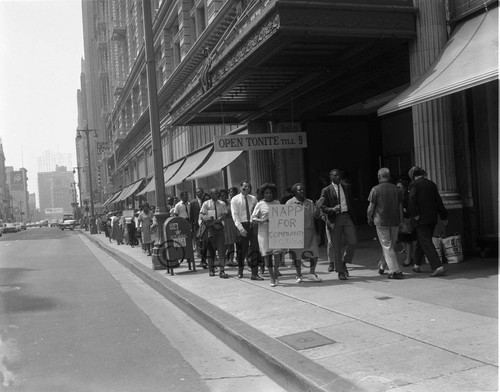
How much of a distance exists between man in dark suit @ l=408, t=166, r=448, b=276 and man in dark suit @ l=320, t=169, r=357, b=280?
1048mm

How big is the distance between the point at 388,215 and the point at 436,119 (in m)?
2.30

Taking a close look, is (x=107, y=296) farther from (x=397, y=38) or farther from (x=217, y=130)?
(x=217, y=130)

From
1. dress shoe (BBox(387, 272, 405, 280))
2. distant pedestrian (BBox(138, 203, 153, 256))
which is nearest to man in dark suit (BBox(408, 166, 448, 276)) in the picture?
dress shoe (BBox(387, 272, 405, 280))

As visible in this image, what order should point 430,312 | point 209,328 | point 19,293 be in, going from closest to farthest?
point 430,312 < point 209,328 < point 19,293

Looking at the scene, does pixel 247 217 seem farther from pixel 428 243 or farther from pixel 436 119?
pixel 436 119

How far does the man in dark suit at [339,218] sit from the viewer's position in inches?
350

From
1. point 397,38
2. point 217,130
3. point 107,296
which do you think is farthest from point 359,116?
point 107,296

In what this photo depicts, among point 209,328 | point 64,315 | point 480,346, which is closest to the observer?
point 480,346

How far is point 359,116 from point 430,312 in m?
13.0

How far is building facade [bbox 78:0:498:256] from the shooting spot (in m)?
9.27

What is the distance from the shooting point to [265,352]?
205 inches

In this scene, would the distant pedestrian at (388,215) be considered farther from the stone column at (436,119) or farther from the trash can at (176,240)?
the trash can at (176,240)

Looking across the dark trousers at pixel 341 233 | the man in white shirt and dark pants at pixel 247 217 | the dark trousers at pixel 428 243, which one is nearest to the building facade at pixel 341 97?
the dark trousers at pixel 428 243

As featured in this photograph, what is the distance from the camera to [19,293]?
408 inches
